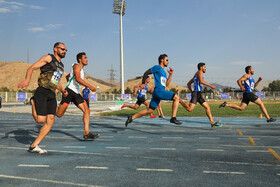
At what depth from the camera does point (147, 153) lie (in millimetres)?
5336

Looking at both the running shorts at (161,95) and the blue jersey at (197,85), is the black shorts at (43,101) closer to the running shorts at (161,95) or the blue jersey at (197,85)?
the running shorts at (161,95)

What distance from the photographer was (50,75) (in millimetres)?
5359

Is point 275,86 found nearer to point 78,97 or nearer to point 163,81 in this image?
point 163,81

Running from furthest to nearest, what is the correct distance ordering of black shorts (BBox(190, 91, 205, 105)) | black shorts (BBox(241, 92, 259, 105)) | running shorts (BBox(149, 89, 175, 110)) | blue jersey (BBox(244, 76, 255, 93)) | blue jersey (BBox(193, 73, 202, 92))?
1. blue jersey (BBox(244, 76, 255, 93))
2. black shorts (BBox(241, 92, 259, 105))
3. blue jersey (BBox(193, 73, 202, 92))
4. black shorts (BBox(190, 91, 205, 105))
5. running shorts (BBox(149, 89, 175, 110))

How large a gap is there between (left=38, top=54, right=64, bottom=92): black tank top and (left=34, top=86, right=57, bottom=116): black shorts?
0.10 m

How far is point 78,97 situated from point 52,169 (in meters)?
2.86

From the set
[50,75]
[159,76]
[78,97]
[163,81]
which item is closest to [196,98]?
[163,81]

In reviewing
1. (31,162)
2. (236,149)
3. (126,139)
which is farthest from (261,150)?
(31,162)

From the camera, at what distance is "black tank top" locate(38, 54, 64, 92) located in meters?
5.28

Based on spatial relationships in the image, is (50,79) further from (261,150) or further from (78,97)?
(261,150)

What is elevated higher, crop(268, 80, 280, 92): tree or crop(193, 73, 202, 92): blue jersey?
crop(193, 73, 202, 92): blue jersey

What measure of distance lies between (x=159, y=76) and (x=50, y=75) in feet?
9.95

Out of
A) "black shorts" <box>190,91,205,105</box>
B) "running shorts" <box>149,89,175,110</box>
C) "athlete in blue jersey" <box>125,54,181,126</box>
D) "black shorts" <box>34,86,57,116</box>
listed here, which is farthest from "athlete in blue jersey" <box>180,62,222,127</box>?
"black shorts" <box>34,86,57,116</box>

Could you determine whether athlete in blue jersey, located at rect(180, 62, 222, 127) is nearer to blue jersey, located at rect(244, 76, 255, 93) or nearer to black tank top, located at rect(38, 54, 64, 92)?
blue jersey, located at rect(244, 76, 255, 93)
